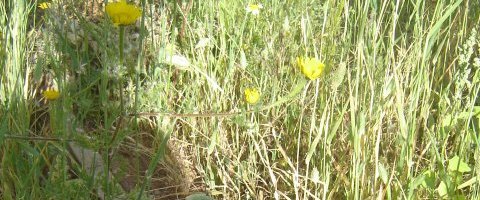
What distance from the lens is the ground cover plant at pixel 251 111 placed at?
4.05ft

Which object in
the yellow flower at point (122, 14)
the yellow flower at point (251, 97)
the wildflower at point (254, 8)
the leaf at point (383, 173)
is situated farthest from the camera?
the wildflower at point (254, 8)

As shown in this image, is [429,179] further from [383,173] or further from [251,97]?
[251,97]

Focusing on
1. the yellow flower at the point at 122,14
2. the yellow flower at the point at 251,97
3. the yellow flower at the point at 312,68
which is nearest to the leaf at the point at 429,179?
the yellow flower at the point at 312,68

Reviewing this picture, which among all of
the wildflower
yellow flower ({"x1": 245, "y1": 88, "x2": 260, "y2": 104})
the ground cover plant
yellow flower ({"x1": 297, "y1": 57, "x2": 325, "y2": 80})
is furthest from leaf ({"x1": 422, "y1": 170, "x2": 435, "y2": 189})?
the wildflower

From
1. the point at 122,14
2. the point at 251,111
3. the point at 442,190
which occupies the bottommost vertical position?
the point at 442,190

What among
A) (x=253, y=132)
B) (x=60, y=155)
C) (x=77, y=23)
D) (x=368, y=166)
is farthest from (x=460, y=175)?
(x=77, y=23)

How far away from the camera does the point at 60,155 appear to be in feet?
4.22

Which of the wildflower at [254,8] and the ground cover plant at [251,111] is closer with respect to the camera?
the ground cover plant at [251,111]

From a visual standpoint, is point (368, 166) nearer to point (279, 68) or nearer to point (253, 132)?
point (253, 132)

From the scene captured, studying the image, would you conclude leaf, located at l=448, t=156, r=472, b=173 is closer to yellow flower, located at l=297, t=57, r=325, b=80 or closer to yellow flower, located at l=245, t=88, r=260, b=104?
yellow flower, located at l=297, t=57, r=325, b=80

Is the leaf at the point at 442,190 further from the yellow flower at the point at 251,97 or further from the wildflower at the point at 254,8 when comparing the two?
the wildflower at the point at 254,8

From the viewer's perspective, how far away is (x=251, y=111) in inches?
51.3

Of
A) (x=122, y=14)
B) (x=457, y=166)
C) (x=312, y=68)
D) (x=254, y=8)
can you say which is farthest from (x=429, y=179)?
(x=254, y=8)

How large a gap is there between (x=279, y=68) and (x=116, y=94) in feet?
1.68
